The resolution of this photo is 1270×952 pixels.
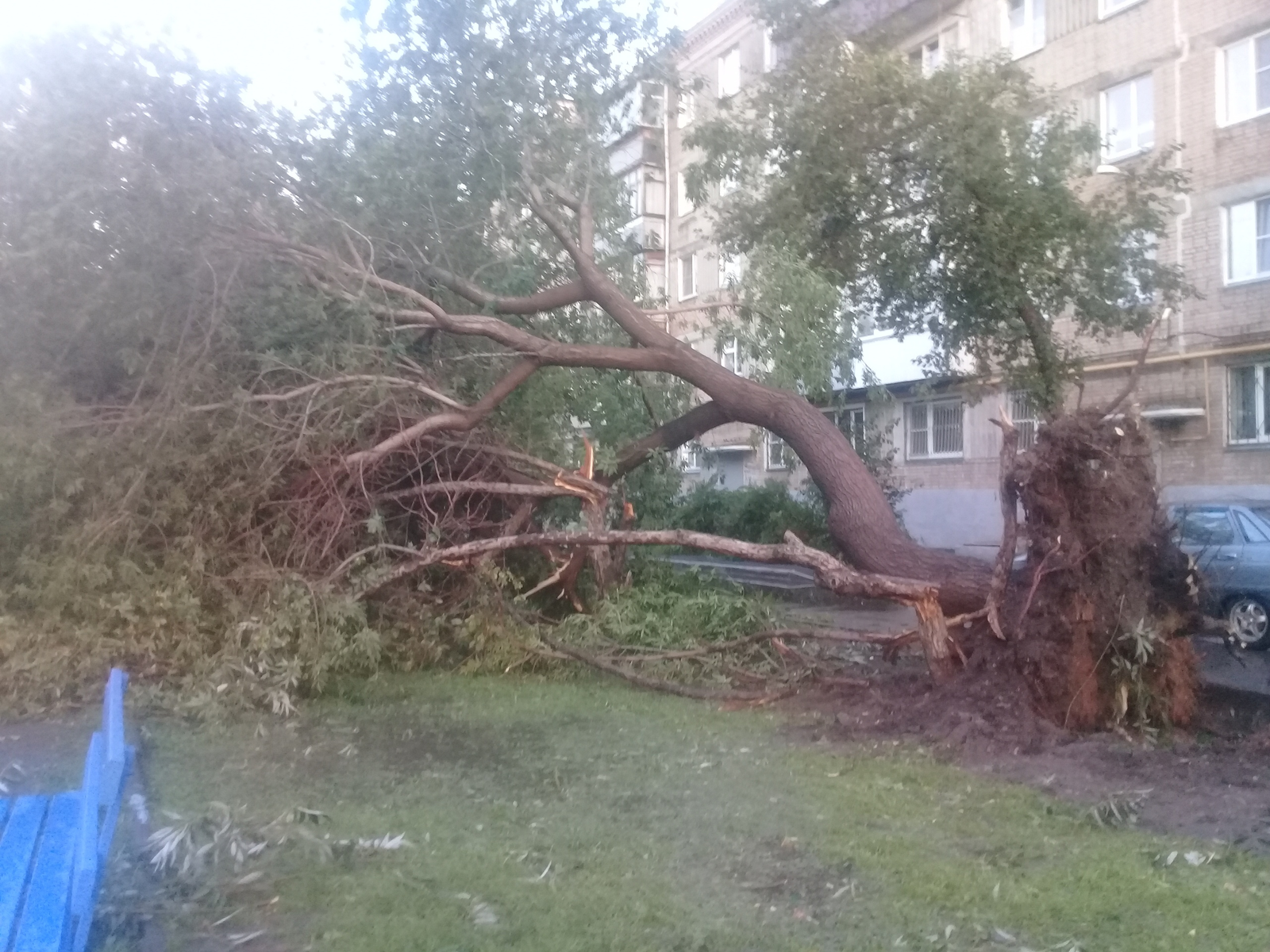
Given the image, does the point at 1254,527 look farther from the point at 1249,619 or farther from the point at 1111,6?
the point at 1111,6

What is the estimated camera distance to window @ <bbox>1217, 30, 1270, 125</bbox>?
17672 mm

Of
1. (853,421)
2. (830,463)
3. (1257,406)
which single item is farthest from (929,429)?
(830,463)

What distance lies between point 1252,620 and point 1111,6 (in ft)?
41.0

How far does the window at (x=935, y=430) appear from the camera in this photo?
23516 mm

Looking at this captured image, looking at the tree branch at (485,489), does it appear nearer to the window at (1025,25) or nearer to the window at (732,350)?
the window at (732,350)

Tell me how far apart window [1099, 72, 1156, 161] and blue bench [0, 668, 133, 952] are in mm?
18809

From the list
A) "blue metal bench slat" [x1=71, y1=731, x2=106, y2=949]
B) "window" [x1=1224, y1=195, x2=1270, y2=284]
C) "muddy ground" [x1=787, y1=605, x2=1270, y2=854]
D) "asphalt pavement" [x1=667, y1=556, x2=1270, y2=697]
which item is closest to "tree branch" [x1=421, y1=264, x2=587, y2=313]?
"asphalt pavement" [x1=667, y1=556, x2=1270, y2=697]

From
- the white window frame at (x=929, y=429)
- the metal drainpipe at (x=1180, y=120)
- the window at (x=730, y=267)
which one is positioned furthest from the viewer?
the white window frame at (x=929, y=429)

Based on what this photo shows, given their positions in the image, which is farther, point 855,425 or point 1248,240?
point 855,425

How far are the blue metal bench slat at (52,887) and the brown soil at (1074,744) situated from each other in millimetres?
4382

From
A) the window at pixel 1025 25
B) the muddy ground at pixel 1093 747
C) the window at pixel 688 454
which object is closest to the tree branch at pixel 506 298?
the window at pixel 688 454

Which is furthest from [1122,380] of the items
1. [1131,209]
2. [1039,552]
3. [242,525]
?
[242,525]

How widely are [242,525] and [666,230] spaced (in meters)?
24.9

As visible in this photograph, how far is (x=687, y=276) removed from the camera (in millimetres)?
32531
